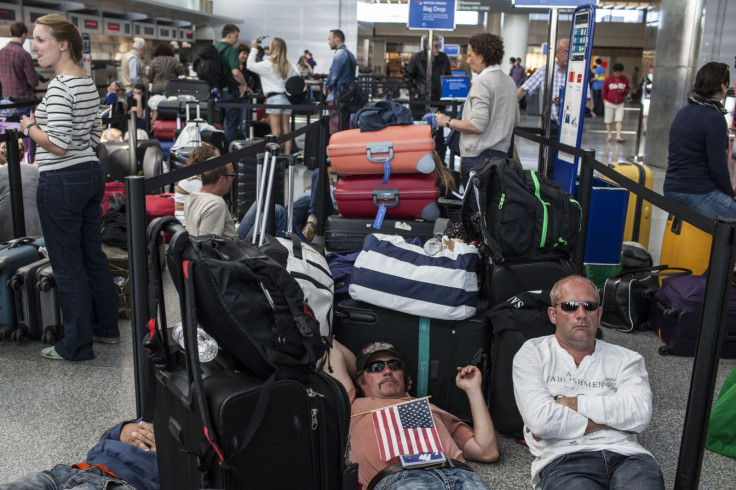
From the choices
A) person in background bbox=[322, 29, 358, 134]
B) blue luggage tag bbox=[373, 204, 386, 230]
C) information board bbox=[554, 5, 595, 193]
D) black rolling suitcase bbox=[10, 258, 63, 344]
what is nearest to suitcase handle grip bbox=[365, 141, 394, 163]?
blue luggage tag bbox=[373, 204, 386, 230]

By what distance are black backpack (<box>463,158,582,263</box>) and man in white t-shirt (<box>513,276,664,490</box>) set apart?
53cm

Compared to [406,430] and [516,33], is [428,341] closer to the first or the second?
[406,430]

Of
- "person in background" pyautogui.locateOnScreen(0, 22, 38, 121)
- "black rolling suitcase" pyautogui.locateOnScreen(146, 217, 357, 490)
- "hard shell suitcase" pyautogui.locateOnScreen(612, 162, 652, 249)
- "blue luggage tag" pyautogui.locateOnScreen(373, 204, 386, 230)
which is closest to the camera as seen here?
"black rolling suitcase" pyautogui.locateOnScreen(146, 217, 357, 490)

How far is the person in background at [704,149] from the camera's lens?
4859 mm

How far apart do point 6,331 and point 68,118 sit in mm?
1369

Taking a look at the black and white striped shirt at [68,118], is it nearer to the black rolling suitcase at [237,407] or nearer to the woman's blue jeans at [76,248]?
the woman's blue jeans at [76,248]

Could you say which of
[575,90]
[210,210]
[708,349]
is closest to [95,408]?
[210,210]

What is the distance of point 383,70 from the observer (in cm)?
4316

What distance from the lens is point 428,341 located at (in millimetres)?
3271

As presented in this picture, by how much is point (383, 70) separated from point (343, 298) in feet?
135

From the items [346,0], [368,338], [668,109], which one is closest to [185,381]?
[368,338]

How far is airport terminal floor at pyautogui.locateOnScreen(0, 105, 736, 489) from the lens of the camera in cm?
302

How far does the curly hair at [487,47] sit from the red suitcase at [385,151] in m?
1.00

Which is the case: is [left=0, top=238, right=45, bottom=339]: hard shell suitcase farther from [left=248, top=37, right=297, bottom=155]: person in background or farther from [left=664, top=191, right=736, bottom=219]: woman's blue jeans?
[left=248, top=37, right=297, bottom=155]: person in background
